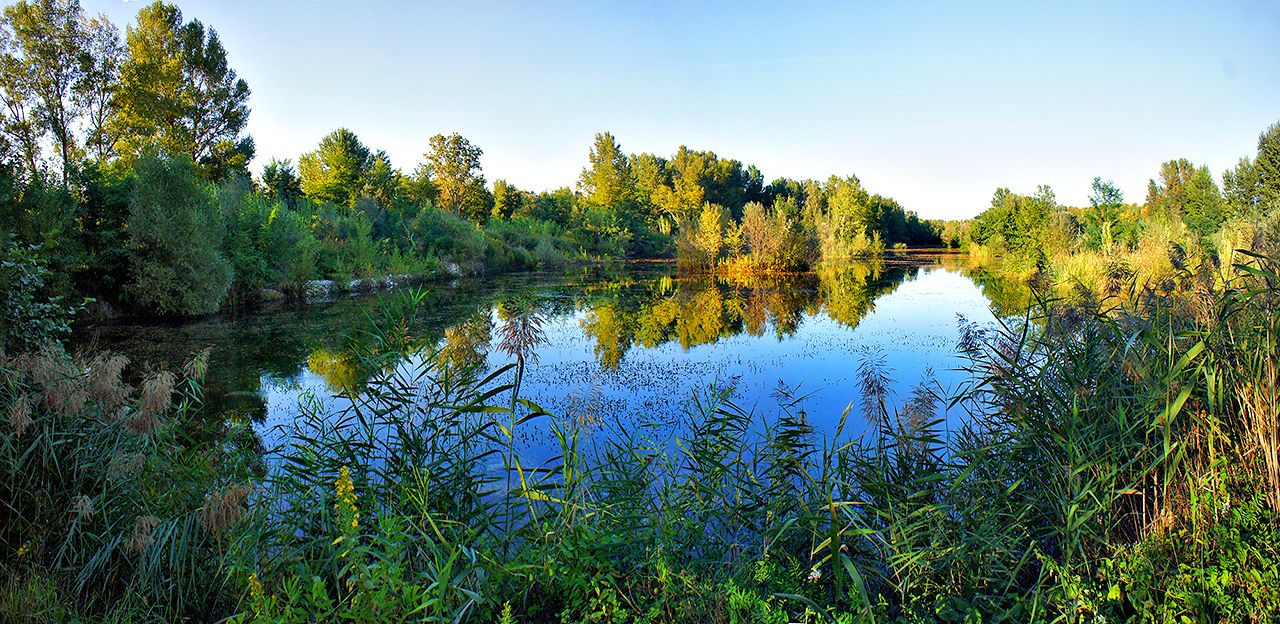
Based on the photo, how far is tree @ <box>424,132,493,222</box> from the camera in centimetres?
4262

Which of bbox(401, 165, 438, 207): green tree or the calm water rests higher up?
bbox(401, 165, 438, 207): green tree

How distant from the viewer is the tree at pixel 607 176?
195ft

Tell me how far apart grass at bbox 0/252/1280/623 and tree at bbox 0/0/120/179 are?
67.3 feet

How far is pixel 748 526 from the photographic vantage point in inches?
129

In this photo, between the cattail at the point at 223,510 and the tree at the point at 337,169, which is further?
the tree at the point at 337,169

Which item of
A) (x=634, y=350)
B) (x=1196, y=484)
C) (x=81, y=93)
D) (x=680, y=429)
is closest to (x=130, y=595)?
(x=680, y=429)

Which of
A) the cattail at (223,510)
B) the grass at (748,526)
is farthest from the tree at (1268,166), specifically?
the cattail at (223,510)

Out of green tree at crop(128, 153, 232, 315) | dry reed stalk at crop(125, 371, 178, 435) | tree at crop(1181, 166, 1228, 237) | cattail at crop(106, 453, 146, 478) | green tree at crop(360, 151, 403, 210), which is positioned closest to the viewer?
cattail at crop(106, 453, 146, 478)

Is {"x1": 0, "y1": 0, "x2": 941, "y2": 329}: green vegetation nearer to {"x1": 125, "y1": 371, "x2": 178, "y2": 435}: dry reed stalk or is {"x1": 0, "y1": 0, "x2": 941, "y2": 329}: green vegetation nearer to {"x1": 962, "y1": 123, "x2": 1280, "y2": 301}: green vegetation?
{"x1": 125, "y1": 371, "x2": 178, "y2": 435}: dry reed stalk

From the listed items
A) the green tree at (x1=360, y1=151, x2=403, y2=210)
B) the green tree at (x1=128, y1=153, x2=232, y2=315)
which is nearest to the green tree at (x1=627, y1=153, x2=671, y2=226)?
the green tree at (x1=360, y1=151, x2=403, y2=210)

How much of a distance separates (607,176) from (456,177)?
20.8m

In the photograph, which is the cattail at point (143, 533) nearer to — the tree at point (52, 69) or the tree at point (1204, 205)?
the tree at point (52, 69)

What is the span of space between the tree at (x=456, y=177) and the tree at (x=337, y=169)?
6.70 metres

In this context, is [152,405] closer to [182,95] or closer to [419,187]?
[182,95]
